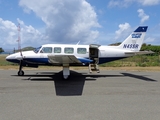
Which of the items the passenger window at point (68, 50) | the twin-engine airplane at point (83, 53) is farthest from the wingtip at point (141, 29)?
the passenger window at point (68, 50)

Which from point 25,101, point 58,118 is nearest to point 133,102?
point 58,118

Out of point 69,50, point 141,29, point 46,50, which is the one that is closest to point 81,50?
point 69,50

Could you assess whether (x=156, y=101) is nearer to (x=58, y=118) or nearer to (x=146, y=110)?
(x=146, y=110)

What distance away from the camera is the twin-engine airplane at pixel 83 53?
41.5ft

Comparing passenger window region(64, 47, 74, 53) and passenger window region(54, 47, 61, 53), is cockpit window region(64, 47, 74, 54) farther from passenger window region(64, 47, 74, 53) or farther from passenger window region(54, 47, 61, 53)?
passenger window region(54, 47, 61, 53)

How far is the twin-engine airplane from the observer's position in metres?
12.7

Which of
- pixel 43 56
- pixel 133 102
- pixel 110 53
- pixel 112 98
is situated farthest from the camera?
pixel 110 53

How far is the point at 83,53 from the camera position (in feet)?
43.8

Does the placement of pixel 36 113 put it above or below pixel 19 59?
below

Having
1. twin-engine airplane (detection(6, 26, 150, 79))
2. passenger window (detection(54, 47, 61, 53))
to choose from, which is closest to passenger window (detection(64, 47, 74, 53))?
twin-engine airplane (detection(6, 26, 150, 79))

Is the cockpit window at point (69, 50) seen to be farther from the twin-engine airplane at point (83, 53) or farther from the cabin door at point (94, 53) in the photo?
the cabin door at point (94, 53)

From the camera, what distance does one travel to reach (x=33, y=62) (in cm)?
1283

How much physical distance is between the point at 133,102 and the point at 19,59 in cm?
894

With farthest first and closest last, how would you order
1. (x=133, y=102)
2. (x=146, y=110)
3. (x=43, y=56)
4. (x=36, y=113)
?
(x=43, y=56) < (x=133, y=102) < (x=146, y=110) < (x=36, y=113)
